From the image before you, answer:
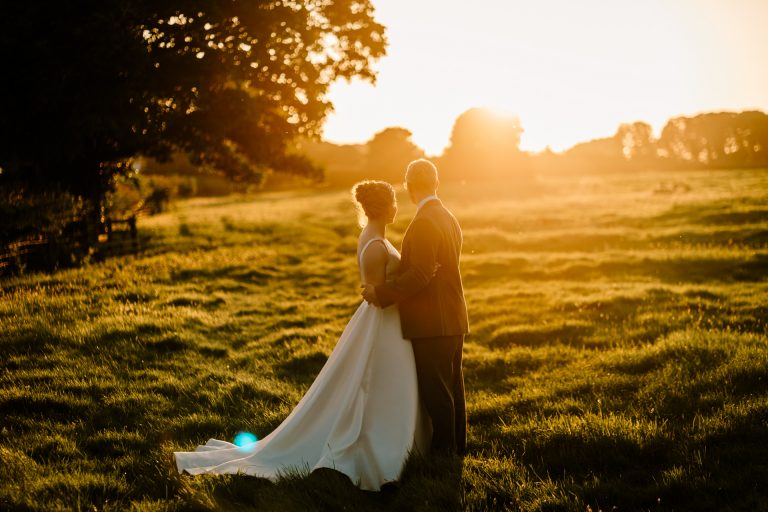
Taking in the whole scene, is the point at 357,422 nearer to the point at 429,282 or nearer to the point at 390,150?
the point at 429,282

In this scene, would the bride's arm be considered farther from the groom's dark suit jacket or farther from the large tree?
the large tree

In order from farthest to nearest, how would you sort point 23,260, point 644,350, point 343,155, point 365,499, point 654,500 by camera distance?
point 343,155 < point 23,260 < point 644,350 < point 365,499 < point 654,500

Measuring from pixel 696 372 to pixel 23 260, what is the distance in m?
14.5

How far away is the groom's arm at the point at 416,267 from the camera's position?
4.96 metres

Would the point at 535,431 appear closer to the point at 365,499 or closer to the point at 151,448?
the point at 365,499

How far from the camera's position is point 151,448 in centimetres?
573

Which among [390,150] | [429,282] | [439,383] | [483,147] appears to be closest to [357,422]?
[439,383]

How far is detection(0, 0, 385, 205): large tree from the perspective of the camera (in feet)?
45.6

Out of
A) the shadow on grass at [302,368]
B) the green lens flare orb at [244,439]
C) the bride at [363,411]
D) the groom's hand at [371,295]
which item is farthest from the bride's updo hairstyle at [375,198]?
the shadow on grass at [302,368]

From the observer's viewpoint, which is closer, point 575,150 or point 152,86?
point 152,86

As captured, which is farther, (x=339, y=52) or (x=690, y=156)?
(x=690, y=156)

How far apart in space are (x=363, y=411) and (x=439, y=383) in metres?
0.73

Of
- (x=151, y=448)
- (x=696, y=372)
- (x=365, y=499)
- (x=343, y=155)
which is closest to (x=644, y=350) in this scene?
(x=696, y=372)

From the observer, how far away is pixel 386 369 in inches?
205
